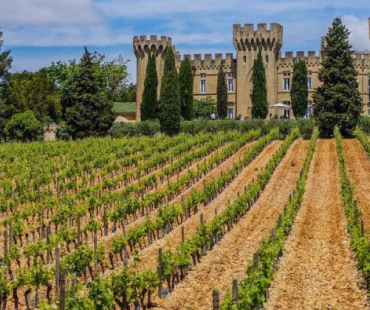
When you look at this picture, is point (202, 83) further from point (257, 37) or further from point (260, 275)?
point (260, 275)

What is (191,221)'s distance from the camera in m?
19.6

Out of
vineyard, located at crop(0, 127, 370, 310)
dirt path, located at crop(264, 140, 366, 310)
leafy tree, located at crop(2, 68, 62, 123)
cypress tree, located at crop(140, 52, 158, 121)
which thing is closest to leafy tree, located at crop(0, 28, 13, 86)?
leafy tree, located at crop(2, 68, 62, 123)

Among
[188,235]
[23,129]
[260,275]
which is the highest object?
[23,129]

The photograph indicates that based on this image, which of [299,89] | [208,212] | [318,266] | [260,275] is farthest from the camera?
[299,89]

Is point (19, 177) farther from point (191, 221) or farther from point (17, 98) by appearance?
point (17, 98)

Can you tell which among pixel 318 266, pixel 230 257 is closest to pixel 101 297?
pixel 230 257

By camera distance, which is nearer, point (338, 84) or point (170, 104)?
point (338, 84)

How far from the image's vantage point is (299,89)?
52.3 meters

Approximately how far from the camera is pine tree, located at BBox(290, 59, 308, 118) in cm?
5228

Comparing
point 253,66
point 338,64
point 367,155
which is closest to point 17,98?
point 253,66

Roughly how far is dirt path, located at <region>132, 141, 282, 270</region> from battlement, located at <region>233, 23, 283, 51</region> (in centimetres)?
2051

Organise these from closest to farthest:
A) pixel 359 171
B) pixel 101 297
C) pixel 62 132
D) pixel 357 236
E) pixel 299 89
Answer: pixel 101 297 → pixel 357 236 → pixel 359 171 → pixel 299 89 → pixel 62 132

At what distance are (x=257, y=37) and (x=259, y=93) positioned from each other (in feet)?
17.9

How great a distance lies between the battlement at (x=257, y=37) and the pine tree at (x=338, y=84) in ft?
55.8
